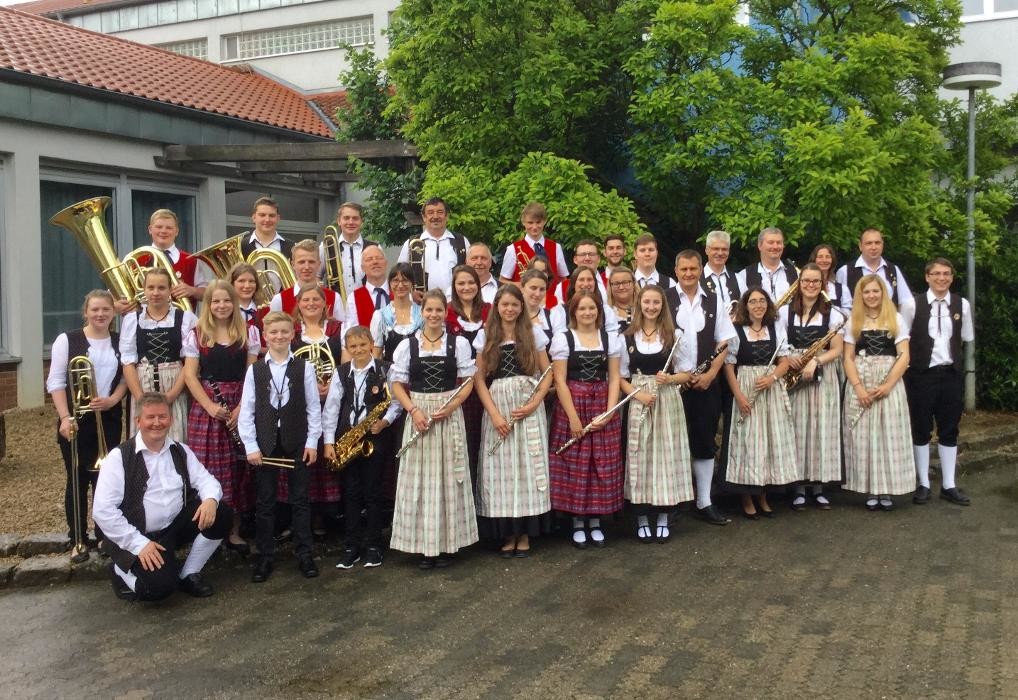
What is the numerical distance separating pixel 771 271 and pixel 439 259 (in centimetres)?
257

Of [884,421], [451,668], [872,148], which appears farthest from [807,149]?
[451,668]

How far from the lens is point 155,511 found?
5.37 metres

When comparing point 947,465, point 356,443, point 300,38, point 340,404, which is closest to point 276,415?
point 340,404

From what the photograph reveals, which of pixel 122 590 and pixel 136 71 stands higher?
pixel 136 71

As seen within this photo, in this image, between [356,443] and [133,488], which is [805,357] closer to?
[356,443]

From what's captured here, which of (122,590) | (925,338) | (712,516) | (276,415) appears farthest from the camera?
(925,338)

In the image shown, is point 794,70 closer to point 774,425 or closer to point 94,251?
point 774,425

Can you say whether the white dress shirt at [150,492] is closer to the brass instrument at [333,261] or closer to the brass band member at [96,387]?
the brass band member at [96,387]

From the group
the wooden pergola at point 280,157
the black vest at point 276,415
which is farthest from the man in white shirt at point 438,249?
the wooden pergola at point 280,157

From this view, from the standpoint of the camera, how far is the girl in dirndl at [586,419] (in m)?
6.32

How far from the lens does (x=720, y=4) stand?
340 inches

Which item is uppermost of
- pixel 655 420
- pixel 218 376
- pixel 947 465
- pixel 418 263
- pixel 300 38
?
pixel 300 38

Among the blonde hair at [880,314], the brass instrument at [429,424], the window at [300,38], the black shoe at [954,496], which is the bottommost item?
the black shoe at [954,496]

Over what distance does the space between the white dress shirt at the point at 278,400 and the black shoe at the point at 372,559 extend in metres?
0.76
